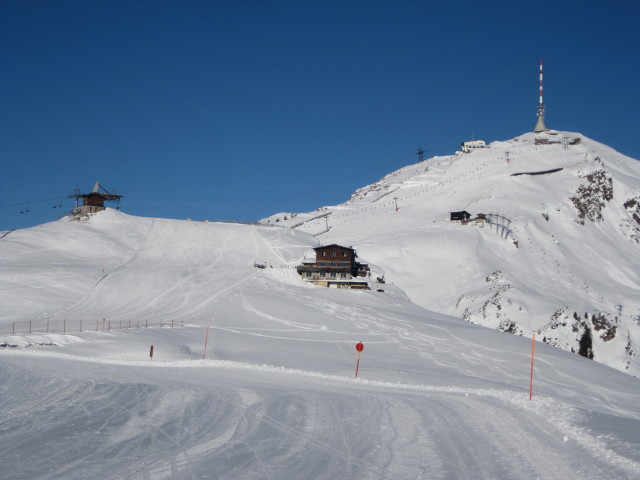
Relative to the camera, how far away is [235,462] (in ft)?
40.1

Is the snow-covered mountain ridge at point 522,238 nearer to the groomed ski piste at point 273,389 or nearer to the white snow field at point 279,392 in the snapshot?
the groomed ski piste at point 273,389

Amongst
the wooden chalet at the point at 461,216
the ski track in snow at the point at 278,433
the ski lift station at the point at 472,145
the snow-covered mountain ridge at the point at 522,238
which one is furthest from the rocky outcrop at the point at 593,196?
the ski track in snow at the point at 278,433

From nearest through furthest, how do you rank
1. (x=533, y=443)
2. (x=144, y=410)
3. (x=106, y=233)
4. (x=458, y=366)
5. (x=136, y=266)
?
(x=533, y=443) → (x=144, y=410) → (x=458, y=366) → (x=136, y=266) → (x=106, y=233)

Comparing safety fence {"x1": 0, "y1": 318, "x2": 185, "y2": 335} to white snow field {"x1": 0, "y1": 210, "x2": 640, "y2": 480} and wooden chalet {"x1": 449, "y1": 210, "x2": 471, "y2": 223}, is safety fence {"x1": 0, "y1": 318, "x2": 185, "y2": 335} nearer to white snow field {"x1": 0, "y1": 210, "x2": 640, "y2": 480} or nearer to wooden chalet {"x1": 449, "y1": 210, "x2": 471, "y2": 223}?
white snow field {"x1": 0, "y1": 210, "x2": 640, "y2": 480}

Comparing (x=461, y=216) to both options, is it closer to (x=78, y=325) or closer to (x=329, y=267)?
(x=329, y=267)

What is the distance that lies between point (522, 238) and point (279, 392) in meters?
94.4

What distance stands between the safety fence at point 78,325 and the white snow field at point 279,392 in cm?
103

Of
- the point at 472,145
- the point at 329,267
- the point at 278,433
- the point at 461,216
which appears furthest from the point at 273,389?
the point at 472,145

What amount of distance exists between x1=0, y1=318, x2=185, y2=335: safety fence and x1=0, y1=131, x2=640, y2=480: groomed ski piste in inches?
17.9

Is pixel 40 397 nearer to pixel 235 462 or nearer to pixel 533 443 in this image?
pixel 235 462

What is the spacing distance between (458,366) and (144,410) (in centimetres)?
2682

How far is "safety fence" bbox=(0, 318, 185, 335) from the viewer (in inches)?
1880

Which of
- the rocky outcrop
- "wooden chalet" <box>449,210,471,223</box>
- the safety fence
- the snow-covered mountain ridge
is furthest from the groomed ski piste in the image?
the rocky outcrop

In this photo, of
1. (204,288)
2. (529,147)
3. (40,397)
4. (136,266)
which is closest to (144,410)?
(40,397)
